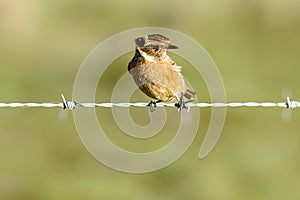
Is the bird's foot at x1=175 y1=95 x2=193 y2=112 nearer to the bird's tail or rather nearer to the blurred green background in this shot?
the bird's tail

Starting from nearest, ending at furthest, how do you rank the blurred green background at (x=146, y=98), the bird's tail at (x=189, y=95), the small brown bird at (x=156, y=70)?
the small brown bird at (x=156, y=70) < the bird's tail at (x=189, y=95) < the blurred green background at (x=146, y=98)

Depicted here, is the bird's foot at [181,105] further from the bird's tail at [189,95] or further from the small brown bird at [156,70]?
the bird's tail at [189,95]

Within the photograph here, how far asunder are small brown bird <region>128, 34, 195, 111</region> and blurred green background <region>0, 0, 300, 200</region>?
3.14 metres

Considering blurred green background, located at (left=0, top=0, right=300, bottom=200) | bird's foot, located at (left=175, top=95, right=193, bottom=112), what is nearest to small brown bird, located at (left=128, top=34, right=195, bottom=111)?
bird's foot, located at (left=175, top=95, right=193, bottom=112)

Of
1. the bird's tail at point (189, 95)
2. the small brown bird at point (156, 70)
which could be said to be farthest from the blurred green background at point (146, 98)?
the small brown bird at point (156, 70)

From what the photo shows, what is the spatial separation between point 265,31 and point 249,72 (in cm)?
150

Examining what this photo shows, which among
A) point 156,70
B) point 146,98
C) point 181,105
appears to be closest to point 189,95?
point 181,105

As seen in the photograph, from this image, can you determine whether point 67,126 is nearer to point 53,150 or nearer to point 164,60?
point 53,150

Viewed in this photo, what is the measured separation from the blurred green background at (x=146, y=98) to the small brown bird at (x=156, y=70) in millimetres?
3141

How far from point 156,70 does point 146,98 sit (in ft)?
15.7

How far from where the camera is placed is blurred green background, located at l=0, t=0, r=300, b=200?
10.4 metres

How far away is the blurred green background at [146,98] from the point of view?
1040 cm

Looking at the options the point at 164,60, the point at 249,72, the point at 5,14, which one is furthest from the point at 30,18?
the point at 164,60

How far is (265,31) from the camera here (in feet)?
49.6
